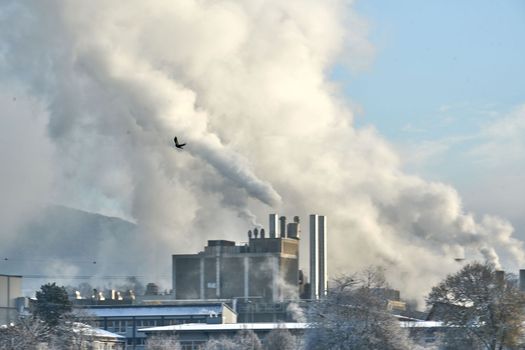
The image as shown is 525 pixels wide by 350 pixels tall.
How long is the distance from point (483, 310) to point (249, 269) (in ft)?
317

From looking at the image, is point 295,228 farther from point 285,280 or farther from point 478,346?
point 478,346

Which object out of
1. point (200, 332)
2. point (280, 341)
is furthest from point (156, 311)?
point (280, 341)

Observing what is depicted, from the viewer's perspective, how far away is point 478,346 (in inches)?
→ 3915

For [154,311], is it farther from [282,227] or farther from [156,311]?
[282,227]

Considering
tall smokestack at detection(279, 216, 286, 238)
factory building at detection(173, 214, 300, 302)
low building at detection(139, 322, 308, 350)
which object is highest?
tall smokestack at detection(279, 216, 286, 238)

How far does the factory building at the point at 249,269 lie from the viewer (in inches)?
7569

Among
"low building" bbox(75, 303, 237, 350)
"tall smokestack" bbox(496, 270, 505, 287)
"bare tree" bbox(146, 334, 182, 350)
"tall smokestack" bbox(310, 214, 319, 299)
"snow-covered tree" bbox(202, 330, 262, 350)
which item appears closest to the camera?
"tall smokestack" bbox(496, 270, 505, 287)

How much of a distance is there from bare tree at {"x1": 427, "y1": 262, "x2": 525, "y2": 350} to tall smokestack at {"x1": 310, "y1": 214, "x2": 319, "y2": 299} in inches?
3391

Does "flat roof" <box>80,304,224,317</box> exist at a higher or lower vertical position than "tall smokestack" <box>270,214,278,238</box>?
lower

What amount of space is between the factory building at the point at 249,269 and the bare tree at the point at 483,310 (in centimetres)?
8957

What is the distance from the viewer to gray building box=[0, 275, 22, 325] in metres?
172

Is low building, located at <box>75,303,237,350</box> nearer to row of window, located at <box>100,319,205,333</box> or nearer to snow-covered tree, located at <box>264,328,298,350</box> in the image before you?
row of window, located at <box>100,319,205,333</box>

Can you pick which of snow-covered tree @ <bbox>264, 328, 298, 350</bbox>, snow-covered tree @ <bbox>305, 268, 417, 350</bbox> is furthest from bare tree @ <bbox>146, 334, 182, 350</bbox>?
snow-covered tree @ <bbox>305, 268, 417, 350</bbox>

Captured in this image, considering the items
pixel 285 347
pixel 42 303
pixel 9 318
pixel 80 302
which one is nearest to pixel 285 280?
pixel 80 302
